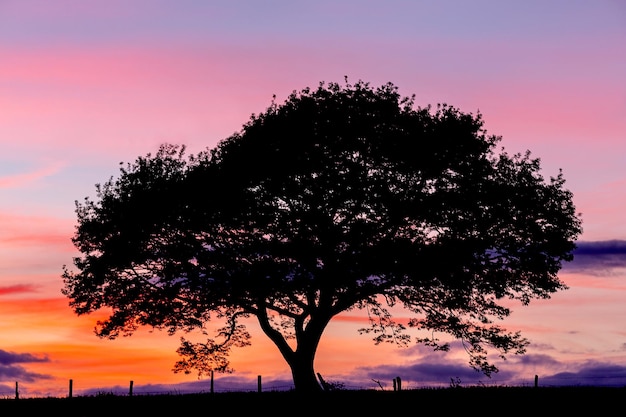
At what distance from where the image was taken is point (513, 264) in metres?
45.3

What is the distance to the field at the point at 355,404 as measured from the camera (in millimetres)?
34247

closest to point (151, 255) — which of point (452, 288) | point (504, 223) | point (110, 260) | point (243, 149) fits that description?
point (110, 260)

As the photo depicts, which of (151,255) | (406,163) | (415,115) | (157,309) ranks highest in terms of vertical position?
(415,115)

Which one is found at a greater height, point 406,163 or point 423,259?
point 406,163

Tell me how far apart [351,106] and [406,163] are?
14.4ft

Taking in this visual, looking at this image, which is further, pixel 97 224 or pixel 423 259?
pixel 97 224

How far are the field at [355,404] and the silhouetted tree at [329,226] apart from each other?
5.50m

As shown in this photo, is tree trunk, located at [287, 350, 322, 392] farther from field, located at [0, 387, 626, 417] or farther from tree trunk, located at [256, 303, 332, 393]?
field, located at [0, 387, 626, 417]

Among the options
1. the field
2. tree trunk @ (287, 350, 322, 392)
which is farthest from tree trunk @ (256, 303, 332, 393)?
the field

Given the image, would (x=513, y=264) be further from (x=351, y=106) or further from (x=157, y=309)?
(x=157, y=309)

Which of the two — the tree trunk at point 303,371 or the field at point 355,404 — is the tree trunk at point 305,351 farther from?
the field at point 355,404

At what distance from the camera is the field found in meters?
34.2

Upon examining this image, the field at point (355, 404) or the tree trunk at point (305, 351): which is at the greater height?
the tree trunk at point (305, 351)

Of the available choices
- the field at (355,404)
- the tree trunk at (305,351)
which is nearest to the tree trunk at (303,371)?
the tree trunk at (305,351)
